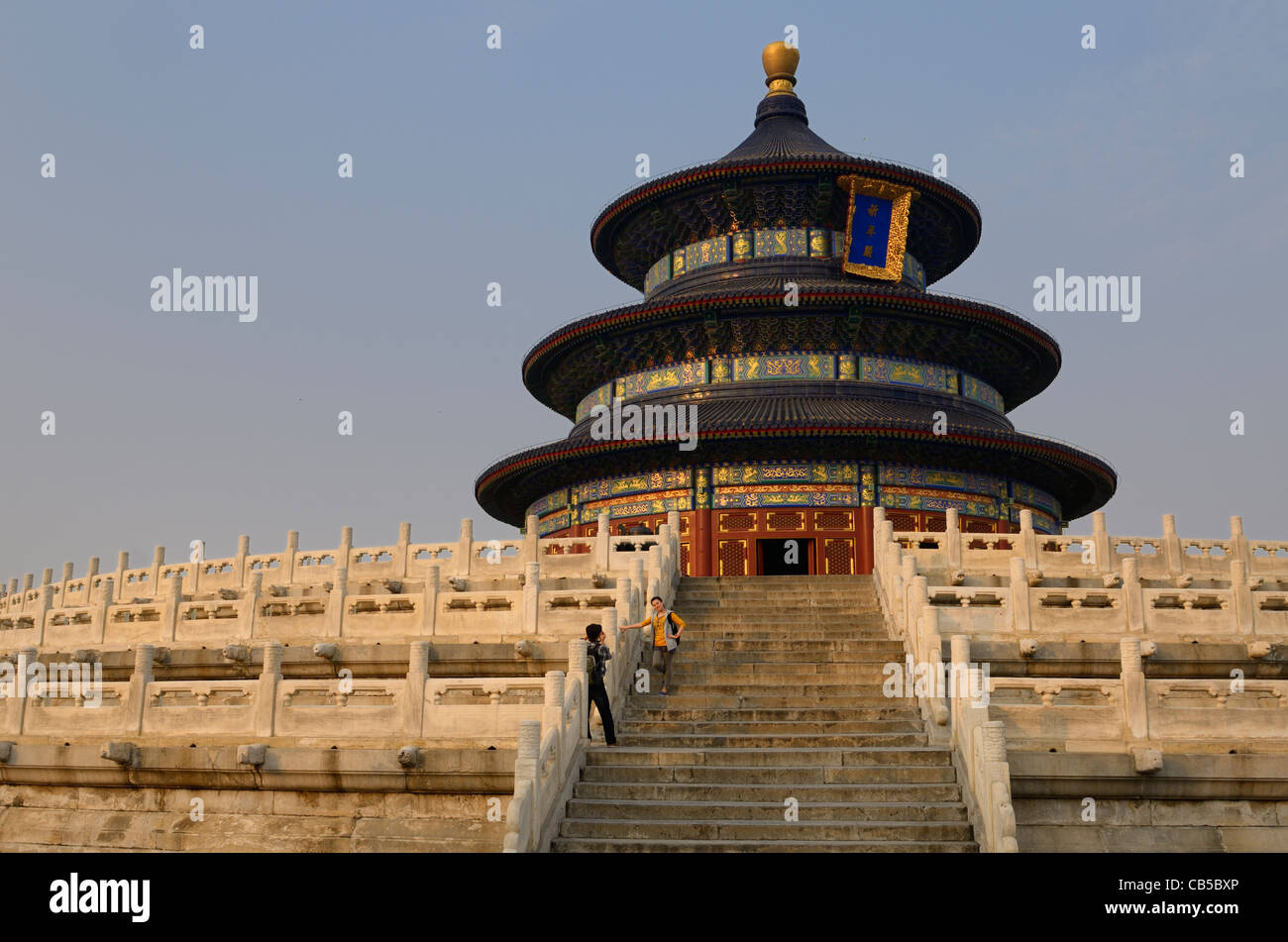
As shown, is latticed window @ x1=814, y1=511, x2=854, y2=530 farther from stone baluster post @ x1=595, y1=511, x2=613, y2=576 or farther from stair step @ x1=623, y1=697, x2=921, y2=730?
stair step @ x1=623, y1=697, x2=921, y2=730

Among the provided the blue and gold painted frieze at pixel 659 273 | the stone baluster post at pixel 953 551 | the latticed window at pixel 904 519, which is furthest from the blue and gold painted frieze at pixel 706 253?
the stone baluster post at pixel 953 551

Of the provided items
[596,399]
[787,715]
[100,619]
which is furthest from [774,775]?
[596,399]

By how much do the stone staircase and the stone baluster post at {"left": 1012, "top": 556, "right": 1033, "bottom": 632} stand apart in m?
1.56

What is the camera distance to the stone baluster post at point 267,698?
1353 cm

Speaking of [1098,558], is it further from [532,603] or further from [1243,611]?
[532,603]

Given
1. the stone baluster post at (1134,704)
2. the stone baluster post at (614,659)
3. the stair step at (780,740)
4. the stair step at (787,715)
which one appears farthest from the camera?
the stone baluster post at (614,659)

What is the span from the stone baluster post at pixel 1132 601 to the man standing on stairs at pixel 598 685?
6735 mm

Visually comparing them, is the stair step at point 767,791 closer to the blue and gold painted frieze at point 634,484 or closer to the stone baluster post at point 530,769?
the stone baluster post at point 530,769

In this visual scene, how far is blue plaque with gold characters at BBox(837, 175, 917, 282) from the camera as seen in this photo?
120 ft

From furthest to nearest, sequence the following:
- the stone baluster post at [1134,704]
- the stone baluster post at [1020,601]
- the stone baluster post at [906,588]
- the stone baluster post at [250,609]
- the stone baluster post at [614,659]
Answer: the stone baluster post at [250,609], the stone baluster post at [906,588], the stone baluster post at [1020,601], the stone baluster post at [614,659], the stone baluster post at [1134,704]

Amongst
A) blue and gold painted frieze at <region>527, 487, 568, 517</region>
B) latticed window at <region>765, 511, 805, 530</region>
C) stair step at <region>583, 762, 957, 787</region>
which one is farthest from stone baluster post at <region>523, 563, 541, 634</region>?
blue and gold painted frieze at <region>527, 487, 568, 517</region>
